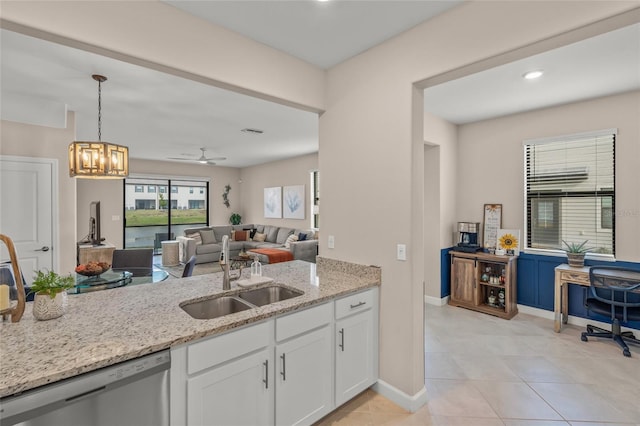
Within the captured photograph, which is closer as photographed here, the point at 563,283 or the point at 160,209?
the point at 563,283

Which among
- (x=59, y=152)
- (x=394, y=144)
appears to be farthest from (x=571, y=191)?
(x=59, y=152)

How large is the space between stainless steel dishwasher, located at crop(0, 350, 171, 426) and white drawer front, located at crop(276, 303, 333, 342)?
2.00 feet

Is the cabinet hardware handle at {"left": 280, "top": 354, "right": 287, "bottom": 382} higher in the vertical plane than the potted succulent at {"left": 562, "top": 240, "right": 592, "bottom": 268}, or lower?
lower

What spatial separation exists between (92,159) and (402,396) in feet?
11.0

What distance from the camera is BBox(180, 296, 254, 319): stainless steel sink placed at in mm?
1913

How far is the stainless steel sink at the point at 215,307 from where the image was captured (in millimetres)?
1913

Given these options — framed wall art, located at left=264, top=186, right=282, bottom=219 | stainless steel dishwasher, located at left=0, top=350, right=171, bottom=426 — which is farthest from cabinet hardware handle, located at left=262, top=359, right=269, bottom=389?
framed wall art, located at left=264, top=186, right=282, bottom=219

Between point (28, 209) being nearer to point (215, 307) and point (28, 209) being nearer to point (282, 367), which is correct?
point (215, 307)

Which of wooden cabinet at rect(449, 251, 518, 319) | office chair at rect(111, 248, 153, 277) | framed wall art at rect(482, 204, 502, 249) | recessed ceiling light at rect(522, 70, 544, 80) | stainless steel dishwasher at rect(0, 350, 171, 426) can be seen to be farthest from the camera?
framed wall art at rect(482, 204, 502, 249)

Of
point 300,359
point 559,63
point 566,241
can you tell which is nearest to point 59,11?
point 300,359

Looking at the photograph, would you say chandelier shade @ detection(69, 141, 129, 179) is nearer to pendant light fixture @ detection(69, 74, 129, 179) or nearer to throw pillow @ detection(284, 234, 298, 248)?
pendant light fixture @ detection(69, 74, 129, 179)

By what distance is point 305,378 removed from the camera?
185 centimetres

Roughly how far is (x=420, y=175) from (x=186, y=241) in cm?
665

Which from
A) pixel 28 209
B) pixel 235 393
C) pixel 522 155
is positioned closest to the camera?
pixel 235 393
